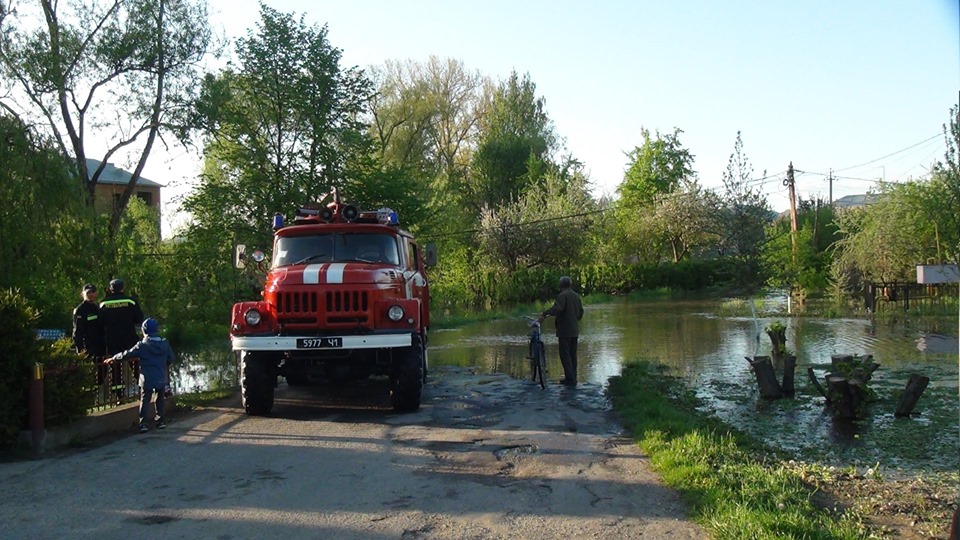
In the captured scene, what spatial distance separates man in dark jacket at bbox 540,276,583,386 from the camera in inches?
555

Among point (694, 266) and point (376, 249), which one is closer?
point (376, 249)

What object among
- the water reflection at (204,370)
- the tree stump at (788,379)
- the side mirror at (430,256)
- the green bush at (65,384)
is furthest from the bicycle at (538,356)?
the green bush at (65,384)

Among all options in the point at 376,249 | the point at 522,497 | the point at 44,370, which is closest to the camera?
the point at 522,497

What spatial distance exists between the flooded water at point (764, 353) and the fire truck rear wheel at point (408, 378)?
3.08 m

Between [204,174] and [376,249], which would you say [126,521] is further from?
[204,174]

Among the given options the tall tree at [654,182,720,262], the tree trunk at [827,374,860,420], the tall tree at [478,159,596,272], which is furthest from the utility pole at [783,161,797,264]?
the tree trunk at [827,374,860,420]

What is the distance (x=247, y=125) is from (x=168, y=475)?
18.9m

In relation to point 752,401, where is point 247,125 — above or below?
above

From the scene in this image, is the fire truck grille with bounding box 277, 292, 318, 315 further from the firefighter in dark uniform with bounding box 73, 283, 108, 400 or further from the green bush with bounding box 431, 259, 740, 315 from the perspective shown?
the green bush with bounding box 431, 259, 740, 315

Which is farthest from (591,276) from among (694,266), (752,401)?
(752,401)

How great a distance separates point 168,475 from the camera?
306 inches

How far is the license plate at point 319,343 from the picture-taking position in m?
10.8

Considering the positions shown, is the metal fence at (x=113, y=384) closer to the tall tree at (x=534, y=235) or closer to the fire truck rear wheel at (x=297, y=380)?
the fire truck rear wheel at (x=297, y=380)

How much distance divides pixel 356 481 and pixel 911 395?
717 centimetres
